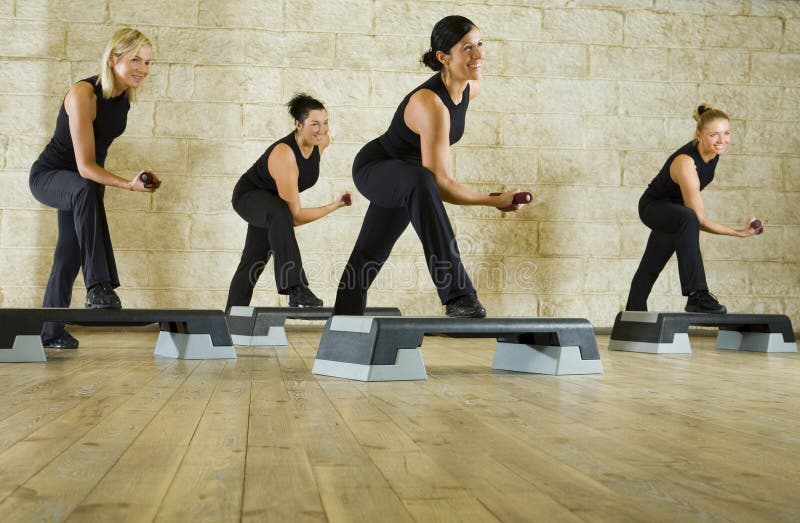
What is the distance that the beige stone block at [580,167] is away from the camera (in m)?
5.86

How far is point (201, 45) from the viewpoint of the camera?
219 inches

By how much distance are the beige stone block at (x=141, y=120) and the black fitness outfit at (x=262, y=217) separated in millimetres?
1343

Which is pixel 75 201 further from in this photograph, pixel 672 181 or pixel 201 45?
pixel 672 181

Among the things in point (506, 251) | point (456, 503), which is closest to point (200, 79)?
point (506, 251)

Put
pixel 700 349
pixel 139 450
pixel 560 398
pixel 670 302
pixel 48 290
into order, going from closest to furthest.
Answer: pixel 139 450, pixel 560 398, pixel 48 290, pixel 700 349, pixel 670 302

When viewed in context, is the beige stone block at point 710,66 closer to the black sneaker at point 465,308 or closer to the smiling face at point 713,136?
the smiling face at point 713,136

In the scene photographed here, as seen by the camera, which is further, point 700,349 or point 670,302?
point 670,302

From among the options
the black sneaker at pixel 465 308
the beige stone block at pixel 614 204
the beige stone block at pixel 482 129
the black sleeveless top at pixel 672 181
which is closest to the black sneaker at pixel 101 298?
the black sneaker at pixel 465 308

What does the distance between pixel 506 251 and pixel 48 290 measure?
3215 mm

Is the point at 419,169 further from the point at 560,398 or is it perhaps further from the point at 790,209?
the point at 790,209

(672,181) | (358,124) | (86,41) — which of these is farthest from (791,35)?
(86,41)

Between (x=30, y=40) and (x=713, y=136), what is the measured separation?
4.30 m

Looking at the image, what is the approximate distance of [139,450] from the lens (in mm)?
1383

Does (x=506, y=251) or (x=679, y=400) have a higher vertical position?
(x=506, y=251)
